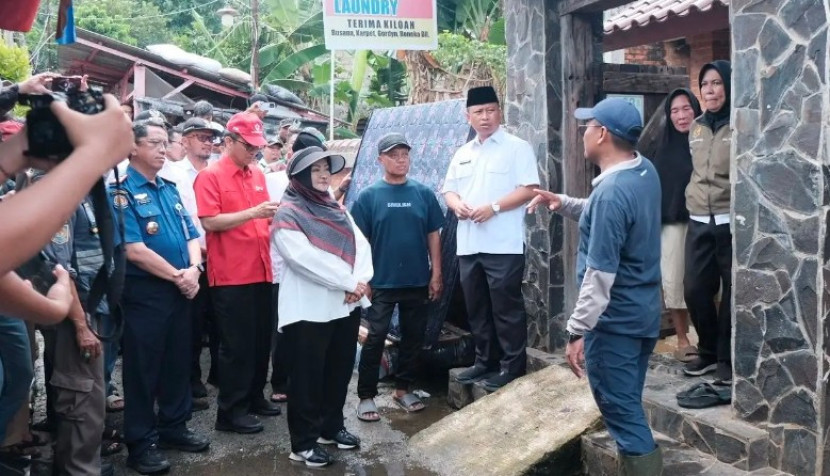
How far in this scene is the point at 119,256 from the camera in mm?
1933

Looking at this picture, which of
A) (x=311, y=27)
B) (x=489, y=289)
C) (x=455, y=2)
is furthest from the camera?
(x=311, y=27)

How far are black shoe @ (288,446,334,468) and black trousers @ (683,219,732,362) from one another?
8.27 ft

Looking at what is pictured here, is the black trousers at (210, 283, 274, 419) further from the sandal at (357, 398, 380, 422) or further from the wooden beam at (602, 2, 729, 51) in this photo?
the wooden beam at (602, 2, 729, 51)

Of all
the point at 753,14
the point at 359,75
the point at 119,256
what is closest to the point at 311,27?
the point at 359,75

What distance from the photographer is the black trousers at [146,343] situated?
475 cm

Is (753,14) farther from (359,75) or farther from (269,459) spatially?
(359,75)

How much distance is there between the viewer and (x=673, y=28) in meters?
8.34

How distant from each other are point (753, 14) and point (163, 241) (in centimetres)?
362

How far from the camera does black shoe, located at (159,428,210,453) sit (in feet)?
16.8

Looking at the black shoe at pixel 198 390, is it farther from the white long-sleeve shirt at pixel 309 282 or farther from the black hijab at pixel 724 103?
the black hijab at pixel 724 103

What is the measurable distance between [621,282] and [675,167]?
6.57ft

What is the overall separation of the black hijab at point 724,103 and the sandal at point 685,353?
1.56 m

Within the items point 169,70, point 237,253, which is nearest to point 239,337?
point 237,253

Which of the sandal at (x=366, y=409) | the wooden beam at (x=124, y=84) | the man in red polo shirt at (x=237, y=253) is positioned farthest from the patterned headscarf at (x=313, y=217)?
the wooden beam at (x=124, y=84)
